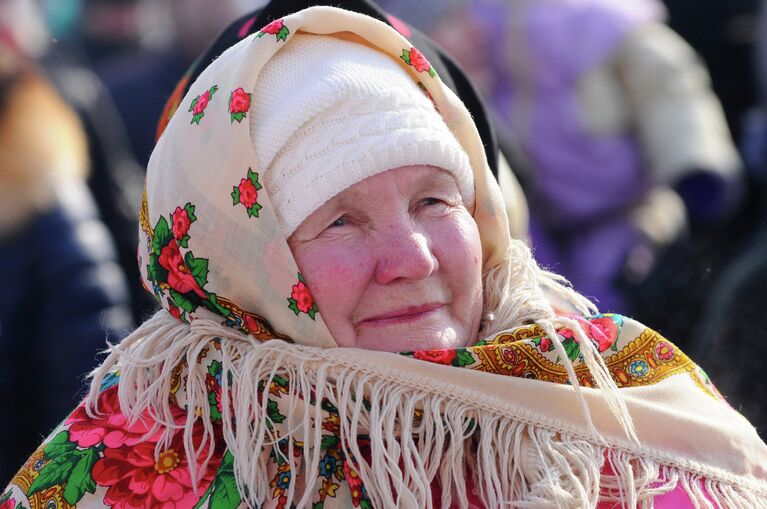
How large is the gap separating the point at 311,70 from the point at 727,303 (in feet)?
5.47

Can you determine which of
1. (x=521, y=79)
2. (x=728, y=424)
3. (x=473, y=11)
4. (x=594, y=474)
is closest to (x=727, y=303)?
(x=728, y=424)

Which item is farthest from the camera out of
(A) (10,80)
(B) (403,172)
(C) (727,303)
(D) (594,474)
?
(A) (10,80)

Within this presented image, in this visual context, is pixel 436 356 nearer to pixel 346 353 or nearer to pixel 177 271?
pixel 346 353

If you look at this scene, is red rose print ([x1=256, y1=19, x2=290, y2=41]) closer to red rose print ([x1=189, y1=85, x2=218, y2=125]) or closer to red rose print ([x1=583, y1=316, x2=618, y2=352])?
red rose print ([x1=189, y1=85, x2=218, y2=125])

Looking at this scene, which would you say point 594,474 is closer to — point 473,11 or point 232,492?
point 232,492

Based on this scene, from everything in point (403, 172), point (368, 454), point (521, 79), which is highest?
point (403, 172)

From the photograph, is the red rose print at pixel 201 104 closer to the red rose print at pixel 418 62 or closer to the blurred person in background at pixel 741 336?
the red rose print at pixel 418 62

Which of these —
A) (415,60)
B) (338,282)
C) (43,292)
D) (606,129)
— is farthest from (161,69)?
(338,282)

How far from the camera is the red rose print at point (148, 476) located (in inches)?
97.6

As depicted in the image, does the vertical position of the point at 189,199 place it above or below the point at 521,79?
above

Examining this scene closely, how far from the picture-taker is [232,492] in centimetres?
241

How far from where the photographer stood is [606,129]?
5613 millimetres

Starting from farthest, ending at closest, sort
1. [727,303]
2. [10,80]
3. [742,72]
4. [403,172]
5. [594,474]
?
1. [742,72]
2. [10,80]
3. [727,303]
4. [403,172]
5. [594,474]

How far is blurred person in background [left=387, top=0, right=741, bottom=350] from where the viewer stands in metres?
5.47
